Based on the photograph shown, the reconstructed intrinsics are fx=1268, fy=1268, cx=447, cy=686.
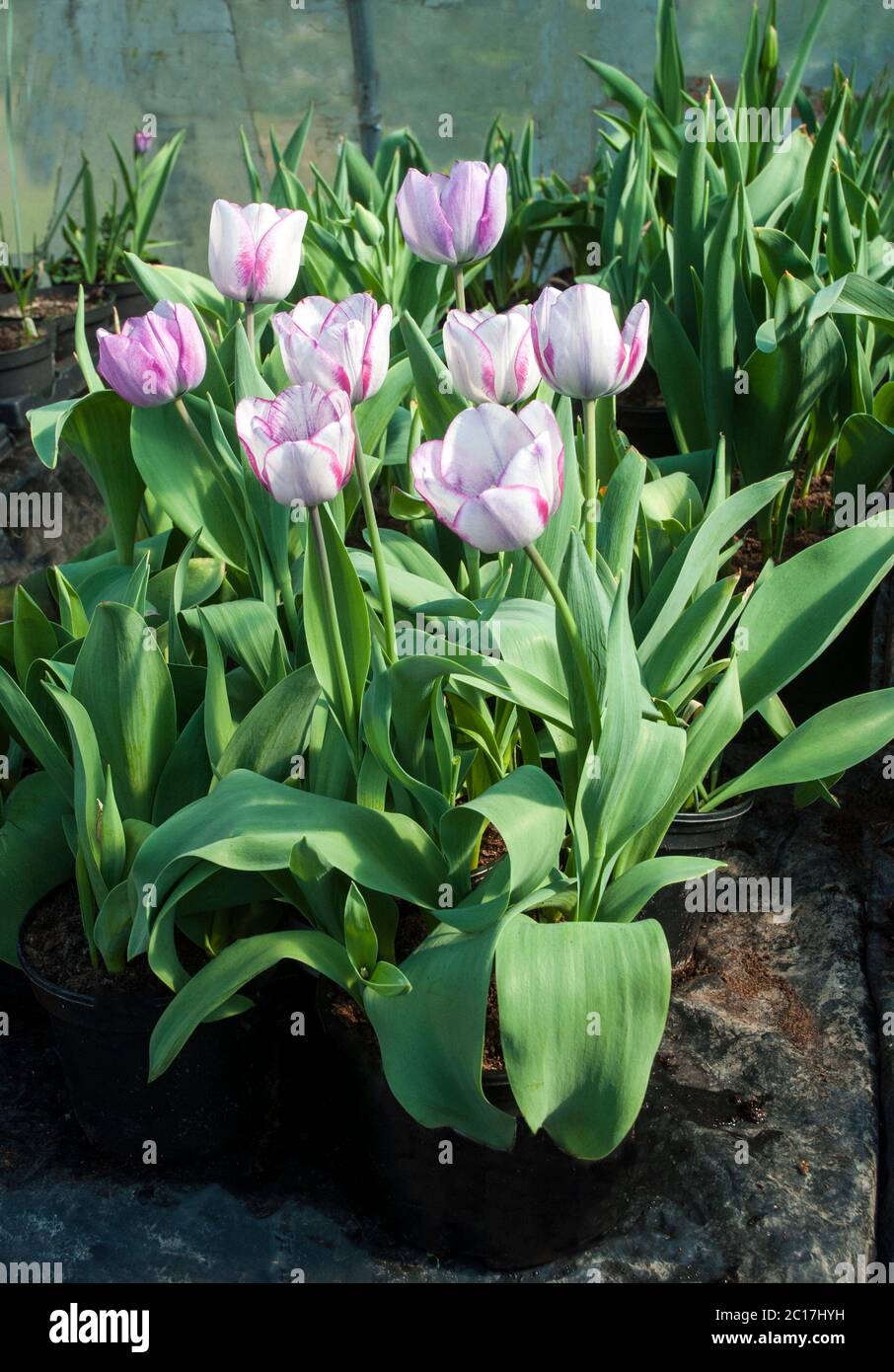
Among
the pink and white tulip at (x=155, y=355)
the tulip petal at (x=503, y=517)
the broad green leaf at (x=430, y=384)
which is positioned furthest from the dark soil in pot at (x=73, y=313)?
the tulip petal at (x=503, y=517)

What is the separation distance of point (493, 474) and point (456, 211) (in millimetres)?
526

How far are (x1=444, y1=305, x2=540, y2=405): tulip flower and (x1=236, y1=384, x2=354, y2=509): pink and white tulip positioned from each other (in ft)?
0.49

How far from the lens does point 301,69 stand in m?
5.09

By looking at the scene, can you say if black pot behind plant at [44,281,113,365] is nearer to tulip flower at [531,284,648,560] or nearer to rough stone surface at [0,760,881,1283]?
rough stone surface at [0,760,881,1283]

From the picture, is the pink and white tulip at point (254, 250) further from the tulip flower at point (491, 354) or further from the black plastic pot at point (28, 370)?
the black plastic pot at point (28, 370)

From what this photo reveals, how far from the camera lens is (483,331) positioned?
108 centimetres

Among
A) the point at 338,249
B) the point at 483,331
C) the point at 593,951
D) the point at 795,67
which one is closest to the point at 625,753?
the point at 593,951

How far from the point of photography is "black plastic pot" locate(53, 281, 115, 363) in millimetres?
3398

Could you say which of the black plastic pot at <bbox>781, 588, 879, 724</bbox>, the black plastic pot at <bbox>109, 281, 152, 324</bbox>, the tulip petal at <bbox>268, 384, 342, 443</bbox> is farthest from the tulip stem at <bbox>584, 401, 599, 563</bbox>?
the black plastic pot at <bbox>109, 281, 152, 324</bbox>

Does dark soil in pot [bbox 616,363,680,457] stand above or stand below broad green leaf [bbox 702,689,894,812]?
above

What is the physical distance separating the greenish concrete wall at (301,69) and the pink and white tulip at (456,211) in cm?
383

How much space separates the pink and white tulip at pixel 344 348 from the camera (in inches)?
41.0

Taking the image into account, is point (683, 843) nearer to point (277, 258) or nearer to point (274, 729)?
point (274, 729)

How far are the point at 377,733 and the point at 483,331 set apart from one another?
0.36 m
